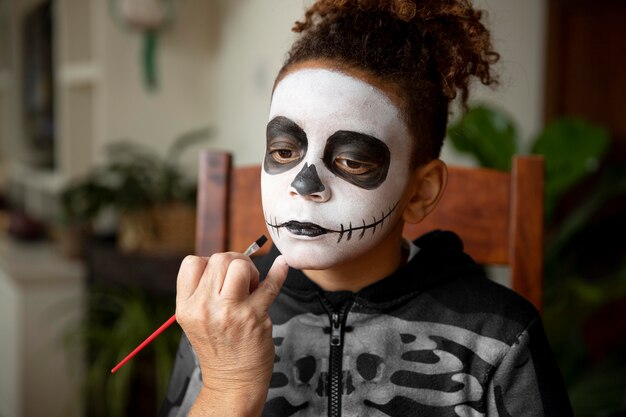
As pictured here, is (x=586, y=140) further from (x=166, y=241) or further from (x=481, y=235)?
(x=166, y=241)

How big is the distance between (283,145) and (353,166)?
0.07m

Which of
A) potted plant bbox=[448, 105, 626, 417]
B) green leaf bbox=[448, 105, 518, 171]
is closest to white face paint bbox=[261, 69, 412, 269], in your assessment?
potted plant bbox=[448, 105, 626, 417]

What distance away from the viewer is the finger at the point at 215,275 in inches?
21.7

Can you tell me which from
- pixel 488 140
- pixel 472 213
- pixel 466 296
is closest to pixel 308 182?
pixel 466 296

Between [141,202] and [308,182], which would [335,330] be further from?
[141,202]

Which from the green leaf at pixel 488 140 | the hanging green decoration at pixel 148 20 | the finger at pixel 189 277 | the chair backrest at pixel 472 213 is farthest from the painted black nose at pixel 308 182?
the hanging green decoration at pixel 148 20

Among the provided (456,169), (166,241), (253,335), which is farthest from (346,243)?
(166,241)

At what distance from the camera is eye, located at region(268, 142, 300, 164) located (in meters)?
0.60

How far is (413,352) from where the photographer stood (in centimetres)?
66

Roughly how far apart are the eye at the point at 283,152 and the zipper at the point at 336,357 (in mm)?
169

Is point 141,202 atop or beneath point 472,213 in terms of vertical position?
beneath

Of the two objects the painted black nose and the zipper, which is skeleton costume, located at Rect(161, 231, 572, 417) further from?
the painted black nose

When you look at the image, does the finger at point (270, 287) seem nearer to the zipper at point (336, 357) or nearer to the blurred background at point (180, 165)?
the zipper at point (336, 357)

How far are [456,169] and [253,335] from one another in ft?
1.46
